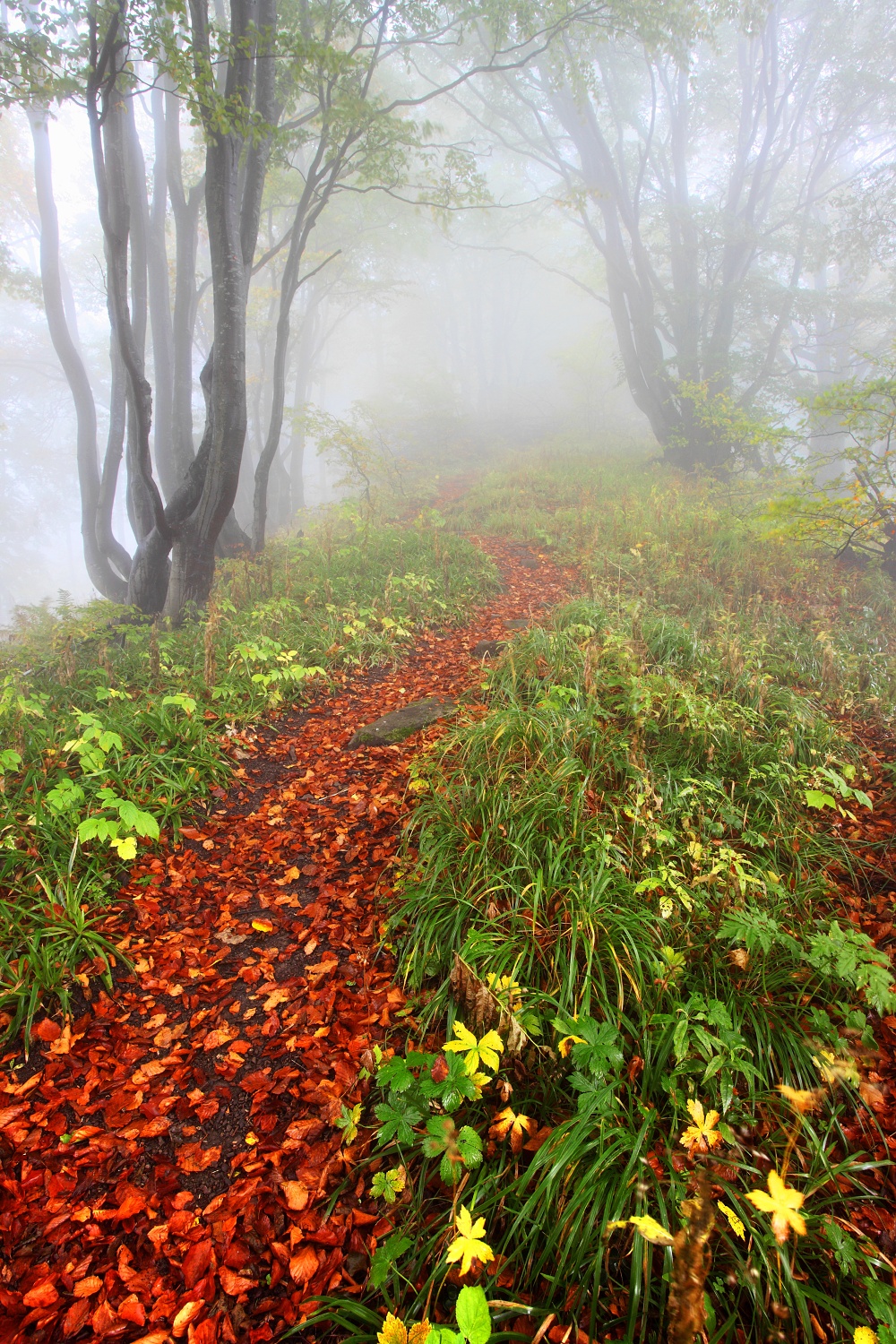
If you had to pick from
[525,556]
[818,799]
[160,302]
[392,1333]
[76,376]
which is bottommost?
[392,1333]

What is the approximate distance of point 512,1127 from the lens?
197 centimetres

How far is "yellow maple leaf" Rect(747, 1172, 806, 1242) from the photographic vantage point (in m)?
1.46

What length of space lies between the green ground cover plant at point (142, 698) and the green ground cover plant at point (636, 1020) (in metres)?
1.66

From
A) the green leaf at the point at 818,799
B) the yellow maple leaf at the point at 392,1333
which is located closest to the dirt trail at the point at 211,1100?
the yellow maple leaf at the point at 392,1333

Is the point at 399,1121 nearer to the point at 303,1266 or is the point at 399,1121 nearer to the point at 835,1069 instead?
the point at 303,1266

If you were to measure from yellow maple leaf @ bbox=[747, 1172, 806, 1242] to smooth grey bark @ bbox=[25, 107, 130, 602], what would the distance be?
415 inches

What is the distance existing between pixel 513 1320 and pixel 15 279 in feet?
62.7

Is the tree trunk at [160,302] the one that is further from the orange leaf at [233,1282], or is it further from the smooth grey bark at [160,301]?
the orange leaf at [233,1282]

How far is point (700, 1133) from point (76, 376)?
13.7 metres

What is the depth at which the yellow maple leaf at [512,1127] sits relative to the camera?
1.94 metres

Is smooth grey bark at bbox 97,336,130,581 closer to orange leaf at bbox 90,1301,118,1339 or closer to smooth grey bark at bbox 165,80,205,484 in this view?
smooth grey bark at bbox 165,80,205,484

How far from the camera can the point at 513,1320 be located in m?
1.59

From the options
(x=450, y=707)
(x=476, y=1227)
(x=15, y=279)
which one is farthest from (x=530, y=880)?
(x=15, y=279)

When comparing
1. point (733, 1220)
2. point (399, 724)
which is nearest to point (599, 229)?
point (399, 724)
